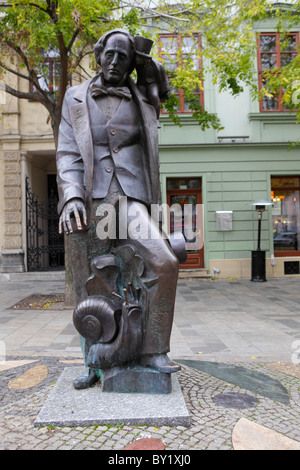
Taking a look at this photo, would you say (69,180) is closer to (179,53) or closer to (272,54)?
(179,53)

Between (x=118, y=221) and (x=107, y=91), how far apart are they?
1012mm

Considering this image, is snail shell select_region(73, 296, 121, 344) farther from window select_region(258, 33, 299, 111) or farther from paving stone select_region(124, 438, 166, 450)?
window select_region(258, 33, 299, 111)

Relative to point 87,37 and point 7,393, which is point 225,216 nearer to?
point 87,37

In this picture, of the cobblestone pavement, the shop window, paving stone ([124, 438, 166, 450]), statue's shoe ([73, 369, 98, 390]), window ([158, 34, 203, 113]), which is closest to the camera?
paving stone ([124, 438, 166, 450])

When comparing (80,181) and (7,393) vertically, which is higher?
(80,181)

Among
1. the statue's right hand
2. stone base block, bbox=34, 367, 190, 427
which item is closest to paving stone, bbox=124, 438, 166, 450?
stone base block, bbox=34, 367, 190, 427

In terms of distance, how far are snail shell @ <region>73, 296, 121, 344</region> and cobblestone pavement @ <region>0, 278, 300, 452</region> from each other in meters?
0.59

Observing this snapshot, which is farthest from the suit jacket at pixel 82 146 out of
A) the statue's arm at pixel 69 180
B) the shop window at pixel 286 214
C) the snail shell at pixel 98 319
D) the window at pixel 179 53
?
the shop window at pixel 286 214

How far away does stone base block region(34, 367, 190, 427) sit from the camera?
7.87 ft

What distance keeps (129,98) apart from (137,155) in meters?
0.45

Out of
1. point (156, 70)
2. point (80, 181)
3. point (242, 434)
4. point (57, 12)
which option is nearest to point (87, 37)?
point (57, 12)

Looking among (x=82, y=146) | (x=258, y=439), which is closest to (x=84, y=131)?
(x=82, y=146)

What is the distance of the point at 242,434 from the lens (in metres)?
2.33

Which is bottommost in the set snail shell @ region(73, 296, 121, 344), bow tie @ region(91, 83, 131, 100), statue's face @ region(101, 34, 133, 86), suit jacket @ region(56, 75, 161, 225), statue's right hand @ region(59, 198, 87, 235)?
snail shell @ region(73, 296, 121, 344)
